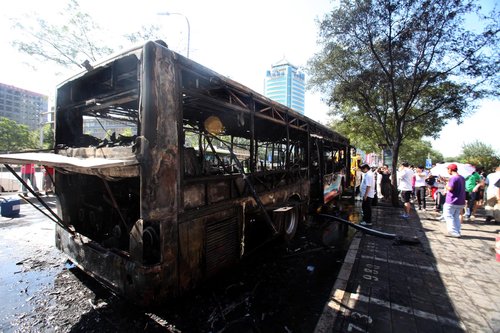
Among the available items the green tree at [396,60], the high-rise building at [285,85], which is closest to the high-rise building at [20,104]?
the high-rise building at [285,85]

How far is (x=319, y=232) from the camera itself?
6852 millimetres

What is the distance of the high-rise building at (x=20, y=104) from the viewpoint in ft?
283

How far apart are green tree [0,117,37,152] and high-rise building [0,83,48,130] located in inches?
2125

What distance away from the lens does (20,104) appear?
302 ft

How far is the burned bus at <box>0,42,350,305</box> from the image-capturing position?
2490mm

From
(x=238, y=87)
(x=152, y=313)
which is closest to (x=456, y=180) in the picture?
(x=238, y=87)

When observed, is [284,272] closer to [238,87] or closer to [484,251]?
[238,87]

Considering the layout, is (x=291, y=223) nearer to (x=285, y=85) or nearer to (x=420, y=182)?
(x=420, y=182)

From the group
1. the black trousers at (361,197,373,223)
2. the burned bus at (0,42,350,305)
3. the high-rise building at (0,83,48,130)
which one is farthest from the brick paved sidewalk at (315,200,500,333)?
the high-rise building at (0,83,48,130)

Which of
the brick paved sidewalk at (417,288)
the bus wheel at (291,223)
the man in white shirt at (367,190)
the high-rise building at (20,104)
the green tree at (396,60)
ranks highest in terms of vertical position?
the high-rise building at (20,104)

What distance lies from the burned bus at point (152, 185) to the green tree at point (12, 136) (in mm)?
50636

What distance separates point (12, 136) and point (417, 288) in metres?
58.7

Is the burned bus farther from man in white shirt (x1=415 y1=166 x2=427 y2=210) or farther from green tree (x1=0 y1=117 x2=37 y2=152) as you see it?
green tree (x1=0 y1=117 x2=37 y2=152)

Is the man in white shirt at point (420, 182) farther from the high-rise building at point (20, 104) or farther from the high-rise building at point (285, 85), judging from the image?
the high-rise building at point (20, 104)
